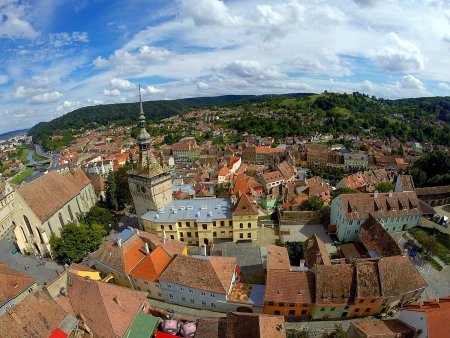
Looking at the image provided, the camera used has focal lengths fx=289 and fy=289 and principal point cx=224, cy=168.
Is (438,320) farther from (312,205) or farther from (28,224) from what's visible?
(28,224)

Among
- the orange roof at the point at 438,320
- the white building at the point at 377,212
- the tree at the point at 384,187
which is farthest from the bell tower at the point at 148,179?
the tree at the point at 384,187

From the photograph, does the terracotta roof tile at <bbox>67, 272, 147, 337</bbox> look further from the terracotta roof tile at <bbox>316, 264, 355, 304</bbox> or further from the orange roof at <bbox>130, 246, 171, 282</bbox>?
the terracotta roof tile at <bbox>316, 264, 355, 304</bbox>

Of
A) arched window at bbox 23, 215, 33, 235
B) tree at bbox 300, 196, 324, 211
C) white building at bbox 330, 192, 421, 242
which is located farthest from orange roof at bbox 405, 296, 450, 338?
arched window at bbox 23, 215, 33, 235

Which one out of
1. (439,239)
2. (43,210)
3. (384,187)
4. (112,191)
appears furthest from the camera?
(384,187)

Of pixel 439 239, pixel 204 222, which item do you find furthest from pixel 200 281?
pixel 439 239

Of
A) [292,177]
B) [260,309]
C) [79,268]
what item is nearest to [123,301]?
[79,268]
